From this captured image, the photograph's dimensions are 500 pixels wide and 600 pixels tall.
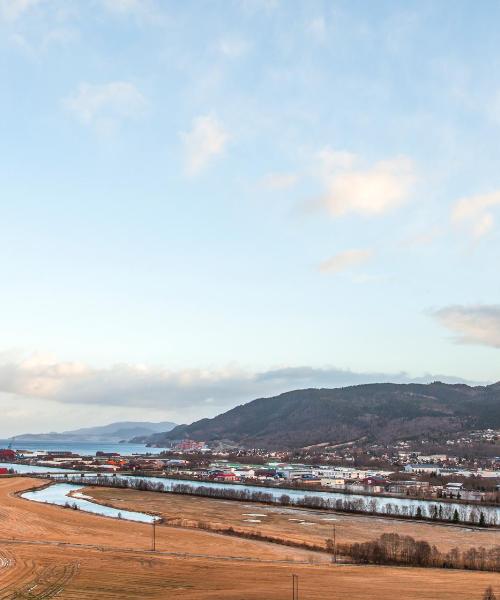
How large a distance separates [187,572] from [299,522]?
33.4m

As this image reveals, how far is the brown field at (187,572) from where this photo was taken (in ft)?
133

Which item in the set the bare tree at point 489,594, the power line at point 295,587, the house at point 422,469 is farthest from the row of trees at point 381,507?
the house at point 422,469

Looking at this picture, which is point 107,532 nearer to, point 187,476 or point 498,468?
point 187,476

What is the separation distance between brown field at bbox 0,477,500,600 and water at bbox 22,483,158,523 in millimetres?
15677

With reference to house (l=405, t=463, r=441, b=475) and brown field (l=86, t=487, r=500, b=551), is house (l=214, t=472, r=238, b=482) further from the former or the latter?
house (l=405, t=463, r=441, b=475)

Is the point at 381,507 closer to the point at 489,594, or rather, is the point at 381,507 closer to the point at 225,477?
the point at 489,594

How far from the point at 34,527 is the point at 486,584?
4509 centimetres

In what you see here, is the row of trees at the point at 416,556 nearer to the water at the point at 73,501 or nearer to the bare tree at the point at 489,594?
the bare tree at the point at 489,594

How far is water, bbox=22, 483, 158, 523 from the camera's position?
80213 millimetres

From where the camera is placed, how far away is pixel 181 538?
203 ft

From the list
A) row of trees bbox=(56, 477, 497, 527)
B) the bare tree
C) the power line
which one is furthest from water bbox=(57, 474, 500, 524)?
the power line

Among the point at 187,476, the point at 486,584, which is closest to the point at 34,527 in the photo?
the point at 486,584

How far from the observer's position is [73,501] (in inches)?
3863

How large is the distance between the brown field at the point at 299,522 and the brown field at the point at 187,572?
10170 mm
